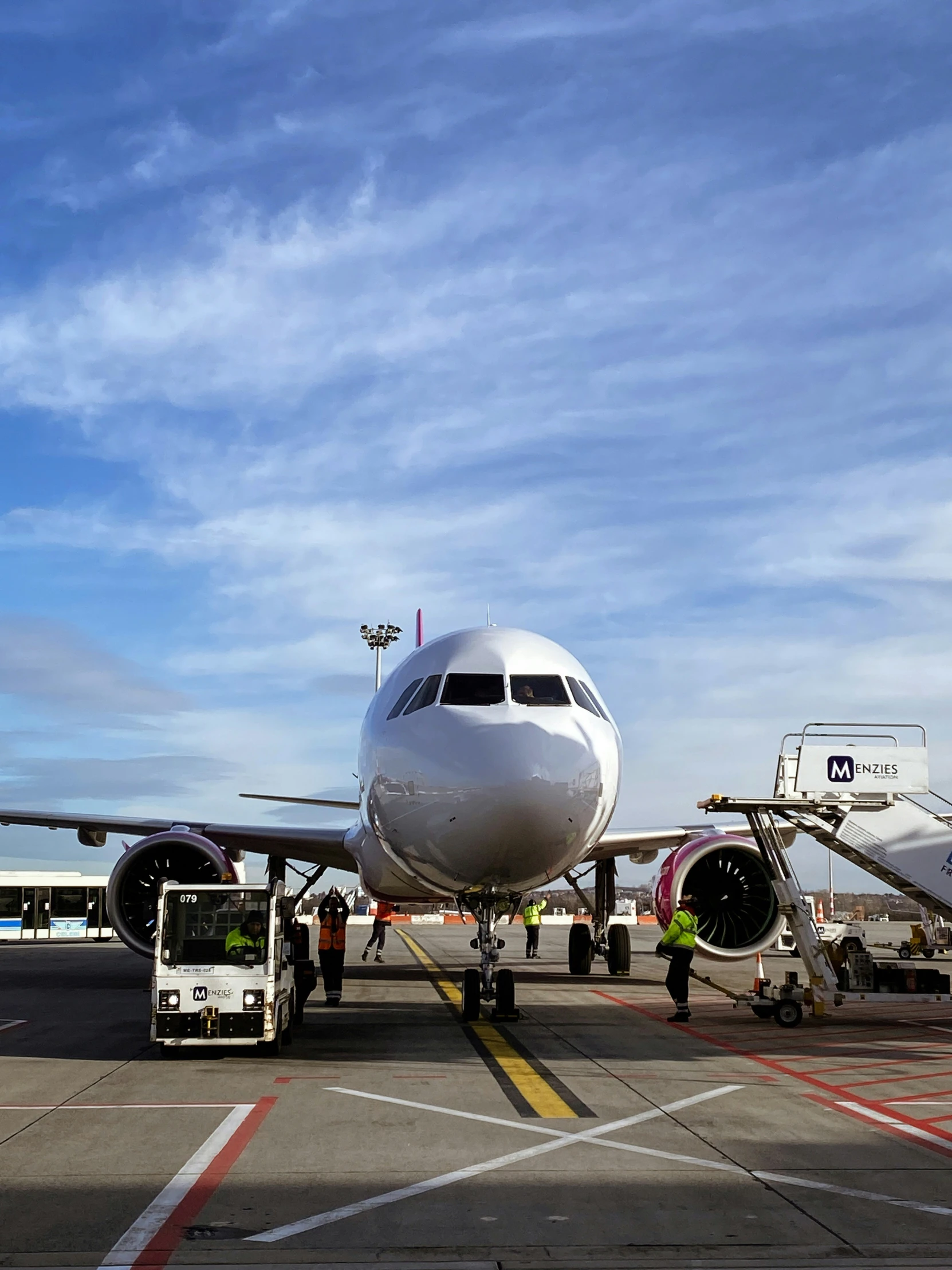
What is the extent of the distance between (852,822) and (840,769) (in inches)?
26.3

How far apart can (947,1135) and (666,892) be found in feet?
30.7

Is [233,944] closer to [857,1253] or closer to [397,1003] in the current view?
[397,1003]

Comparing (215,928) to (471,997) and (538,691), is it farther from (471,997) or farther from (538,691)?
(538,691)

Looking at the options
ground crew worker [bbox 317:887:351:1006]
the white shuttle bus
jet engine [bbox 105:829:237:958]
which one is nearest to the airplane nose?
ground crew worker [bbox 317:887:351:1006]

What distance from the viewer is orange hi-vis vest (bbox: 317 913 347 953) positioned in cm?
1678

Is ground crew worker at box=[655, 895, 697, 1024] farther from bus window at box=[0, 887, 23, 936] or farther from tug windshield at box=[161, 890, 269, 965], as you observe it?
bus window at box=[0, 887, 23, 936]

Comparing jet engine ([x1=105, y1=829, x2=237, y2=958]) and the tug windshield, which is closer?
the tug windshield

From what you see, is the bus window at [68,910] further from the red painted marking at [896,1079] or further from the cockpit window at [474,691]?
the red painted marking at [896,1079]

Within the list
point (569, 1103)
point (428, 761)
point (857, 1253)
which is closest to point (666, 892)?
point (428, 761)

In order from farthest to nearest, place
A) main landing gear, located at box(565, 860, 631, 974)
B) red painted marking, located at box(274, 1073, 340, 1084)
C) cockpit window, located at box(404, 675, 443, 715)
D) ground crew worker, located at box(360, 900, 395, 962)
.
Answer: ground crew worker, located at box(360, 900, 395, 962) < main landing gear, located at box(565, 860, 631, 974) < cockpit window, located at box(404, 675, 443, 715) < red painted marking, located at box(274, 1073, 340, 1084)

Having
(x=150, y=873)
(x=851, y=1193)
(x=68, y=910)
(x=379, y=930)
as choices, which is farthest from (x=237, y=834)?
(x=68, y=910)

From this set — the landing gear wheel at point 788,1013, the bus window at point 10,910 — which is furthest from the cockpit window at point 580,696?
the bus window at point 10,910

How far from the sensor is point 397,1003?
1667 centimetres

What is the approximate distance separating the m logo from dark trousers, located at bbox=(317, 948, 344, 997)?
7.25 meters
